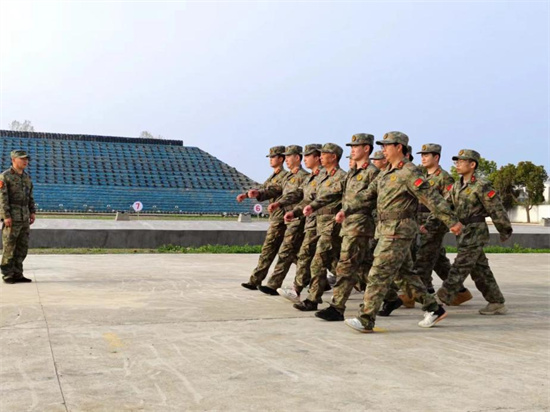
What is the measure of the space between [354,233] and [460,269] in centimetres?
152

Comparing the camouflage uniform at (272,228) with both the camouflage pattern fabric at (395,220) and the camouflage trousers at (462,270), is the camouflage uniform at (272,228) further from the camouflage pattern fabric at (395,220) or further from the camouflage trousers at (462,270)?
the camouflage pattern fabric at (395,220)

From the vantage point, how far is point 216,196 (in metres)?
66.2

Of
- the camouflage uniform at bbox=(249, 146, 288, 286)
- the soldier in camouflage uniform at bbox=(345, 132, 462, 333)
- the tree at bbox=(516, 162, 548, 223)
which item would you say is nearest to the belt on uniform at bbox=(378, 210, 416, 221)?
the soldier in camouflage uniform at bbox=(345, 132, 462, 333)

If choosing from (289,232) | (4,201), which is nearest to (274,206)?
(289,232)

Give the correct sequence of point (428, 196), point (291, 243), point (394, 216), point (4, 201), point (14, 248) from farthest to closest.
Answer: point (14, 248)
point (4, 201)
point (291, 243)
point (394, 216)
point (428, 196)

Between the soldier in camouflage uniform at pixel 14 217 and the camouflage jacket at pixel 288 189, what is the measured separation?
3.44 m

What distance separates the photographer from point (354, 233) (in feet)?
22.2

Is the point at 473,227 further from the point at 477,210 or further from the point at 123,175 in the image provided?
the point at 123,175

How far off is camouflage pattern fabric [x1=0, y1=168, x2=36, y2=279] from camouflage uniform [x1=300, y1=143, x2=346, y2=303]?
447 centimetres

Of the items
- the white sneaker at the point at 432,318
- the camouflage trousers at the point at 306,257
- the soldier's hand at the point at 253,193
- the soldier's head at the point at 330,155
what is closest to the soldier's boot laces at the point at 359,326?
the white sneaker at the point at 432,318

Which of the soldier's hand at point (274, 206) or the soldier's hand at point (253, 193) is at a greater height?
the soldier's hand at point (253, 193)

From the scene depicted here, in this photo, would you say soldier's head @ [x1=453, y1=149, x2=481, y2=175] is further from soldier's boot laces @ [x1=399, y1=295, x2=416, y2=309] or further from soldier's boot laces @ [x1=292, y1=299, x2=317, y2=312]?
soldier's boot laces @ [x1=292, y1=299, x2=317, y2=312]

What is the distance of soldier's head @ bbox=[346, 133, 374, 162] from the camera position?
693 centimetres

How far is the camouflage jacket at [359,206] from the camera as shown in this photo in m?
6.77
